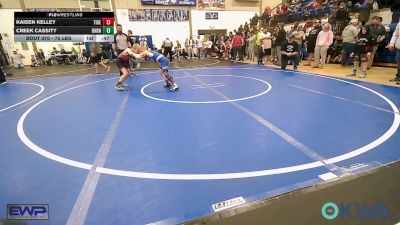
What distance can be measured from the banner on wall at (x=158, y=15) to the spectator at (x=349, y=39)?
15145 millimetres

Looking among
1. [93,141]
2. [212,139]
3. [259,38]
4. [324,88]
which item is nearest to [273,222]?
[212,139]

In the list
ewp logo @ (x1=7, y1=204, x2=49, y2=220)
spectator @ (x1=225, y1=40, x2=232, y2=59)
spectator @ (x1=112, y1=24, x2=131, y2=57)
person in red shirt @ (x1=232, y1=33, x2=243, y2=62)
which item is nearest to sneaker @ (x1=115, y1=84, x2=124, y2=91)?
spectator @ (x1=112, y1=24, x2=131, y2=57)

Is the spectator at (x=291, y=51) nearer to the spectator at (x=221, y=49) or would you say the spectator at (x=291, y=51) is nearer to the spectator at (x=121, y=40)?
the spectator at (x=121, y=40)

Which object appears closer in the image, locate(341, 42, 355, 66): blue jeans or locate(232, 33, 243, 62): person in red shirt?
locate(341, 42, 355, 66): blue jeans

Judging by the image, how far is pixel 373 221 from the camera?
1.85 metres

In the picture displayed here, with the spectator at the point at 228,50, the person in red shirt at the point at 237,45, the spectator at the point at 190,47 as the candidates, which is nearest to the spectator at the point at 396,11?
the person in red shirt at the point at 237,45

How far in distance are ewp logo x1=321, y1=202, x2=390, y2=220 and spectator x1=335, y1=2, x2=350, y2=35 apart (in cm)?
1070

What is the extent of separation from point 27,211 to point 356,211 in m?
2.81

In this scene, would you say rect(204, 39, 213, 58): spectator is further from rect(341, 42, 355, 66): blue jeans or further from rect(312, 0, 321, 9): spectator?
rect(341, 42, 355, 66): blue jeans

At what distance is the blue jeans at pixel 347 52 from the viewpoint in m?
9.15

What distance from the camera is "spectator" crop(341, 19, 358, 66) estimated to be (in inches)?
341

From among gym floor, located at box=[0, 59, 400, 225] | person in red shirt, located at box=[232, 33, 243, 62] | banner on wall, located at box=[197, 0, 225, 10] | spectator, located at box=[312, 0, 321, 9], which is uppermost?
banner on wall, located at box=[197, 0, 225, 10]

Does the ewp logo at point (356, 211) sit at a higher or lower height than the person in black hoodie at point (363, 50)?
lower

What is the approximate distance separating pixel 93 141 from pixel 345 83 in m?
6.38
